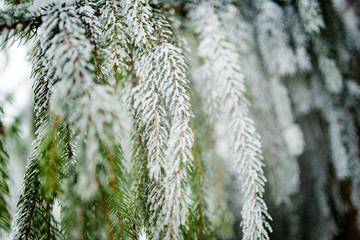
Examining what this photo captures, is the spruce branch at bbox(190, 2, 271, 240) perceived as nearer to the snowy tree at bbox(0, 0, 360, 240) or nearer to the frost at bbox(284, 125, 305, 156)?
the snowy tree at bbox(0, 0, 360, 240)

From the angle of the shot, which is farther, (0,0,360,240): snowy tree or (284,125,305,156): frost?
(284,125,305,156): frost

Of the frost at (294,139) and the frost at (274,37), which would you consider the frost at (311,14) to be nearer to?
the frost at (274,37)

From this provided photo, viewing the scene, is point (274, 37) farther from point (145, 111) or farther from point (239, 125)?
point (145, 111)

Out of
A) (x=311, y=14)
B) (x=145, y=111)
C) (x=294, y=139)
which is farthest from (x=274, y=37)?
(x=145, y=111)

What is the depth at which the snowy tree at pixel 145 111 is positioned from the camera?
1.26ft

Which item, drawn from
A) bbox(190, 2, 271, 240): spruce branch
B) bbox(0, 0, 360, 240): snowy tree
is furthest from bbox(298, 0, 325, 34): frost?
bbox(190, 2, 271, 240): spruce branch

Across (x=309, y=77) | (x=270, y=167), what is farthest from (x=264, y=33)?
(x=270, y=167)

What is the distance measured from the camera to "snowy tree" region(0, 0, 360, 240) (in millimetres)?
385

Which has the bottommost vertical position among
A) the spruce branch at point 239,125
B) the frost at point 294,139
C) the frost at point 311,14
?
the frost at point 294,139

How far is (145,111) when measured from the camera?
0.47 meters

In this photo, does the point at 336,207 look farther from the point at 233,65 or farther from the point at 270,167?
the point at 233,65

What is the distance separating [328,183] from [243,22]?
3.50ft

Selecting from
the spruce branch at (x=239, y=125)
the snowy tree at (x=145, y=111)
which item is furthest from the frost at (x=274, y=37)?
the spruce branch at (x=239, y=125)

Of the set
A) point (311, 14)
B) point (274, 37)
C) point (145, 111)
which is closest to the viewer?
point (145, 111)
